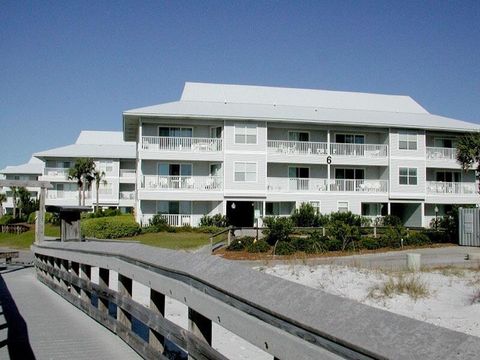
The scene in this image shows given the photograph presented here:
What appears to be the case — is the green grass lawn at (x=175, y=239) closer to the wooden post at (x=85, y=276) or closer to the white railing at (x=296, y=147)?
the white railing at (x=296, y=147)

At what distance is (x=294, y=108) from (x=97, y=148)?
105 feet

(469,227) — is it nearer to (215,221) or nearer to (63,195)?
(215,221)

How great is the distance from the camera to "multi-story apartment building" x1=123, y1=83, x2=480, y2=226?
40875mm

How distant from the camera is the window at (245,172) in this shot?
135 ft

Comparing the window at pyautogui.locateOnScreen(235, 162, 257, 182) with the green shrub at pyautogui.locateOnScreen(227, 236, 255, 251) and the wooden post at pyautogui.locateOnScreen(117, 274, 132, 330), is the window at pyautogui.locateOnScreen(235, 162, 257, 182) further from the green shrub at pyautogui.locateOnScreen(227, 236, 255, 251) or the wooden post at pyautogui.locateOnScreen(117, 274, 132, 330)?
the wooden post at pyautogui.locateOnScreen(117, 274, 132, 330)

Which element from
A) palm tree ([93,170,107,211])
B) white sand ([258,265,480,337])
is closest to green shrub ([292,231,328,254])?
white sand ([258,265,480,337])

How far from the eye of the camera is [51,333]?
24.9 feet

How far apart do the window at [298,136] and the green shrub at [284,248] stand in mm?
18980

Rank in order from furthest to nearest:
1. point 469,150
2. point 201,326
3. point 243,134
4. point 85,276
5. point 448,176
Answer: point 448,176
point 243,134
point 469,150
point 85,276
point 201,326

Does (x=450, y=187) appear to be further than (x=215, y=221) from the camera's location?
Yes

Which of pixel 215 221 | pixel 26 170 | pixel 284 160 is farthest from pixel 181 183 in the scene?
pixel 26 170

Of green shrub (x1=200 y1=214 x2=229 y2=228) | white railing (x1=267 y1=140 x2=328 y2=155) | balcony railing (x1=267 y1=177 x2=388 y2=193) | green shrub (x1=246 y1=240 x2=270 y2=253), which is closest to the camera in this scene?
green shrub (x1=246 y1=240 x2=270 y2=253)

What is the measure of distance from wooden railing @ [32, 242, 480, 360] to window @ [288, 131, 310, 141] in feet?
123

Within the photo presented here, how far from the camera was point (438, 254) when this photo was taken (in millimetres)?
26031
